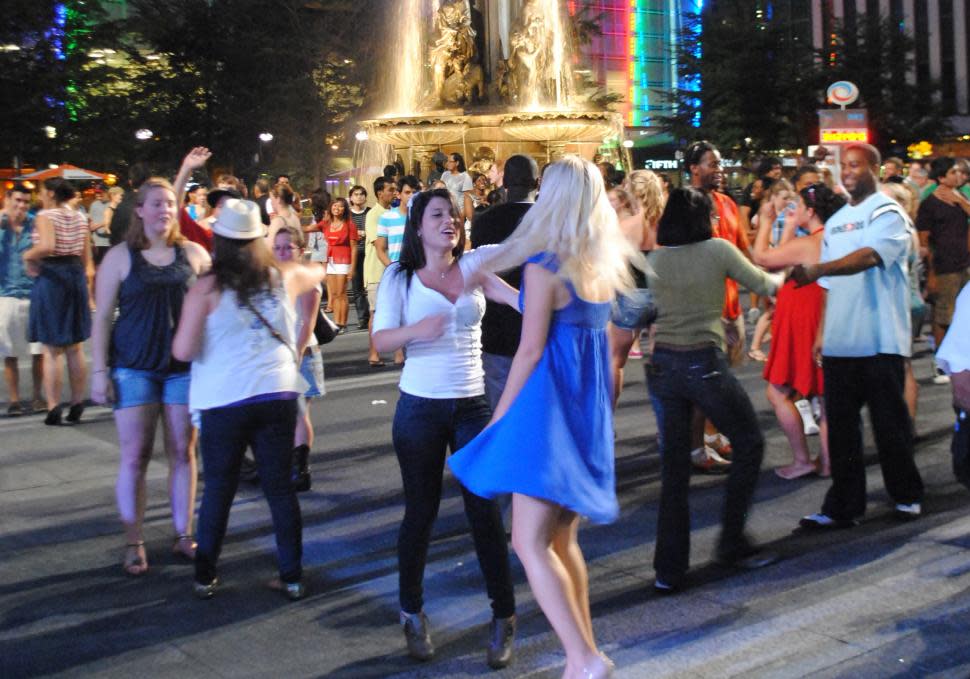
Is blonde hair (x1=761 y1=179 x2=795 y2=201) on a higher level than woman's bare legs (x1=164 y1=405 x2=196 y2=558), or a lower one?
higher

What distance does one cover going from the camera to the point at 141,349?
21.1ft

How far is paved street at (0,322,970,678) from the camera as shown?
5.23m

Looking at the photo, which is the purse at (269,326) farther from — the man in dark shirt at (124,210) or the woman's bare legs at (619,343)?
the woman's bare legs at (619,343)

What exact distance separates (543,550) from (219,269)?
6.98ft

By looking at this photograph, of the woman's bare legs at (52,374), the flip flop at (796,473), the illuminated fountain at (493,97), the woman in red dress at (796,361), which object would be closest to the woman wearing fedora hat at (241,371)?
the woman in red dress at (796,361)

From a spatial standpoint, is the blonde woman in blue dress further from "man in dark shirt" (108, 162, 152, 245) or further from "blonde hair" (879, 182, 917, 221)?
"blonde hair" (879, 182, 917, 221)

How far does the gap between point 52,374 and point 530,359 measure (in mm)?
7417

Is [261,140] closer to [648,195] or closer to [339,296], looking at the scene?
[339,296]

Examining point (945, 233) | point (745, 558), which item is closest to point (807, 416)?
point (945, 233)

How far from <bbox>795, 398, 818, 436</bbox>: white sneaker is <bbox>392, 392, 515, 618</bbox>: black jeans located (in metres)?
4.41

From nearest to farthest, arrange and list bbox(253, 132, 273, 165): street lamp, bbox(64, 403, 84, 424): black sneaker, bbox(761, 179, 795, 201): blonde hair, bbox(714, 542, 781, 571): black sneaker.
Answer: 1. bbox(714, 542, 781, 571): black sneaker
2. bbox(761, 179, 795, 201): blonde hair
3. bbox(64, 403, 84, 424): black sneaker
4. bbox(253, 132, 273, 165): street lamp

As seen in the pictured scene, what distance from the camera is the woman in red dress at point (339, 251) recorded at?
1661cm

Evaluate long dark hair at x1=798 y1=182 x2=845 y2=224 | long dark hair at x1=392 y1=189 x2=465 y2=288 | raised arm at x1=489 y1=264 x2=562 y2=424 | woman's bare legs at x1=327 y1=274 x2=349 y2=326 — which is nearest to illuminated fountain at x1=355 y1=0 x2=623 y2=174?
woman's bare legs at x1=327 y1=274 x2=349 y2=326

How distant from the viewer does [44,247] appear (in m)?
10.9
